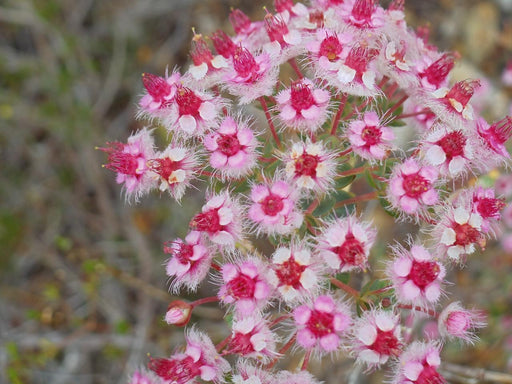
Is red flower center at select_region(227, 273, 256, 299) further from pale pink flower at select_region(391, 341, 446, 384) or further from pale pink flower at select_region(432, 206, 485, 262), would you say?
pale pink flower at select_region(432, 206, 485, 262)

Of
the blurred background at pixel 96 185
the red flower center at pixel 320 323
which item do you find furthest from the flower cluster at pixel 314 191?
the blurred background at pixel 96 185

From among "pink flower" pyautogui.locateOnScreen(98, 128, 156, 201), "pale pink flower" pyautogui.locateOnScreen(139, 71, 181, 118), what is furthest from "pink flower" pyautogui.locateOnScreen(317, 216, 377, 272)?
"pale pink flower" pyautogui.locateOnScreen(139, 71, 181, 118)

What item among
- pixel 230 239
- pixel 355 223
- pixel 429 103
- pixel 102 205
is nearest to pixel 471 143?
pixel 429 103

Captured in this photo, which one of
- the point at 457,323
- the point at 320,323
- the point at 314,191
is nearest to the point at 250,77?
the point at 314,191

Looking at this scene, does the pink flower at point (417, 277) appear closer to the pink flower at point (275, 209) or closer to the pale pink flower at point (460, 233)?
the pale pink flower at point (460, 233)

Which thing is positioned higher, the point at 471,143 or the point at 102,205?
the point at 471,143

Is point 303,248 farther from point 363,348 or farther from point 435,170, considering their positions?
point 435,170
